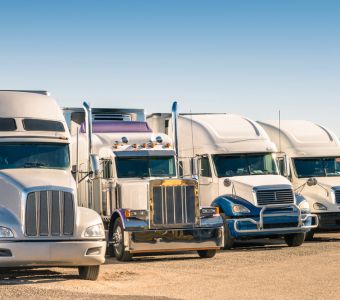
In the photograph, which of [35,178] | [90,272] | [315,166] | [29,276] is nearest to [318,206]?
[315,166]

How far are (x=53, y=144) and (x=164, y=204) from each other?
12.2 feet

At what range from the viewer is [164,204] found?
2097cm

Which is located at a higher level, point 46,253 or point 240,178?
point 240,178

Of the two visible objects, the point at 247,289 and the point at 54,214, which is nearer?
the point at 247,289

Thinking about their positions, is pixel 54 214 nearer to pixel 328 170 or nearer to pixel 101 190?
pixel 101 190

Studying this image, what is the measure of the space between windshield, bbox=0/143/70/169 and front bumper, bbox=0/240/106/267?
7.39 ft

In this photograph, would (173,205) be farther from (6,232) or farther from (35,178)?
(6,232)

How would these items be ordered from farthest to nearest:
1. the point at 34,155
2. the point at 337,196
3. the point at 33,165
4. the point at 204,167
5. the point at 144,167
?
1. the point at 337,196
2. the point at 204,167
3. the point at 144,167
4. the point at 34,155
5. the point at 33,165

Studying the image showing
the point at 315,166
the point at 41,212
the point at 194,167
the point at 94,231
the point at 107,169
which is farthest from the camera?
the point at 315,166

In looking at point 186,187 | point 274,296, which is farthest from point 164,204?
point 274,296

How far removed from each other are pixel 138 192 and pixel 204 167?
12.3 feet

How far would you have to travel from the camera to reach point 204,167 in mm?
25891

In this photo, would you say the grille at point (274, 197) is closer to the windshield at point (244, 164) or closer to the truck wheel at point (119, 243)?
the windshield at point (244, 164)

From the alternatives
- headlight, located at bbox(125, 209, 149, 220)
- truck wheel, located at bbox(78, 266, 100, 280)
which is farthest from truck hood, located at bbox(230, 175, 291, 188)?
truck wheel, located at bbox(78, 266, 100, 280)
